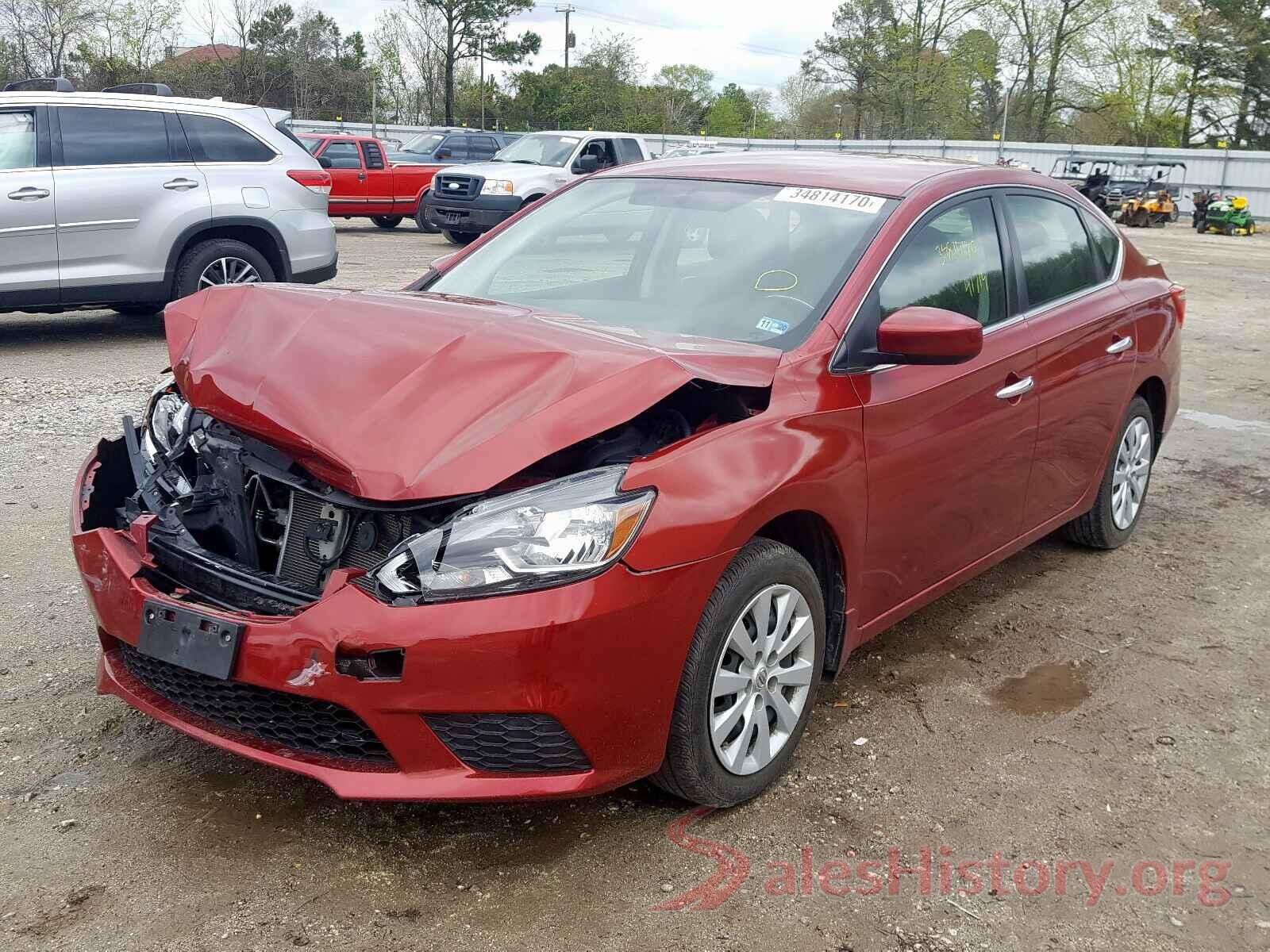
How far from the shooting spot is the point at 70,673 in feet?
12.0

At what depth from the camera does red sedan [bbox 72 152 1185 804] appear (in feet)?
8.41

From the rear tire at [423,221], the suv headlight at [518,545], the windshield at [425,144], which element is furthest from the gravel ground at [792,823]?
the windshield at [425,144]

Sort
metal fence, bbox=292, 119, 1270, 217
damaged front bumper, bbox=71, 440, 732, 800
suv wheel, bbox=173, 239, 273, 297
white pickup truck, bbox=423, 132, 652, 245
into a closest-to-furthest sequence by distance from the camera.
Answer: damaged front bumper, bbox=71, 440, 732, 800
suv wheel, bbox=173, 239, 273, 297
white pickup truck, bbox=423, 132, 652, 245
metal fence, bbox=292, 119, 1270, 217

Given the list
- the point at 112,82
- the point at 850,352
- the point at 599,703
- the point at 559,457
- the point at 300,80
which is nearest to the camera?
the point at 599,703

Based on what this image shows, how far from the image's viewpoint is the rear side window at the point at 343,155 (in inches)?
804

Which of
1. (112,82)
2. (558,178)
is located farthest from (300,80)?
(558,178)

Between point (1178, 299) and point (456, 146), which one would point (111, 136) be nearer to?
point (1178, 299)

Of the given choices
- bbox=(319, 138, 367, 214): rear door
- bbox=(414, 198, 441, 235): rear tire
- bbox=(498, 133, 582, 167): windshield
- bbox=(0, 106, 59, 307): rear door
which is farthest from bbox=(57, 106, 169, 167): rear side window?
bbox=(319, 138, 367, 214): rear door

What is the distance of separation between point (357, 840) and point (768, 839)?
3.33 ft

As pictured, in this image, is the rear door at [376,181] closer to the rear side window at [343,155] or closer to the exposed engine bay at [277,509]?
the rear side window at [343,155]

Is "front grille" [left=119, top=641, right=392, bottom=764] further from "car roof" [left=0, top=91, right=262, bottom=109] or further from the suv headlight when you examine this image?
"car roof" [left=0, top=91, right=262, bottom=109]

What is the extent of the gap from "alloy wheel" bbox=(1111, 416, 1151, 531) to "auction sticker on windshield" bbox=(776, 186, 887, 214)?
191cm

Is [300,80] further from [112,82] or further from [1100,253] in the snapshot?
[1100,253]

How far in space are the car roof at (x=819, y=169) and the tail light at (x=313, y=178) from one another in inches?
232
